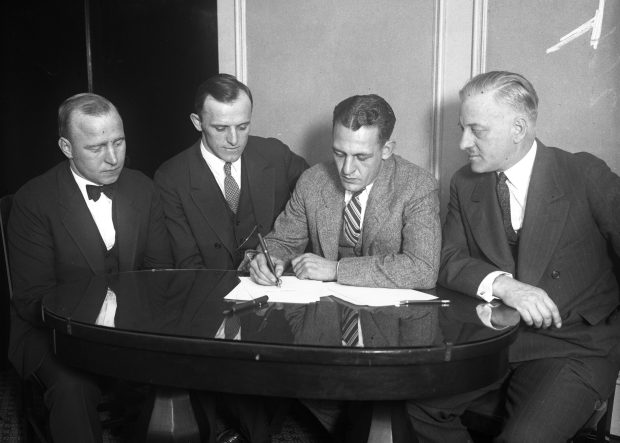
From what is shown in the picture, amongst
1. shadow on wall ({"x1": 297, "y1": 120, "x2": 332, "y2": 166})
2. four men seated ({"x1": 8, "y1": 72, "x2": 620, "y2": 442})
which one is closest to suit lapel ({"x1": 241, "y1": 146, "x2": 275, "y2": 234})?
four men seated ({"x1": 8, "y1": 72, "x2": 620, "y2": 442})

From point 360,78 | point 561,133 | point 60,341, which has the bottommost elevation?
point 60,341

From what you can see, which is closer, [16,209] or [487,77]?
[487,77]

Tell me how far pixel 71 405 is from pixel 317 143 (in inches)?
79.1

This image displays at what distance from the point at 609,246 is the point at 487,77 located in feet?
2.55

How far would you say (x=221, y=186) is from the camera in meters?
3.45

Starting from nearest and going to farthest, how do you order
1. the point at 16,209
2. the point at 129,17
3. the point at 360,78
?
the point at 16,209, the point at 360,78, the point at 129,17

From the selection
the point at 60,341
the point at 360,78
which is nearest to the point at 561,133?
the point at 360,78

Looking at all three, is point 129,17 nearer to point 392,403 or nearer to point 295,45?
point 295,45

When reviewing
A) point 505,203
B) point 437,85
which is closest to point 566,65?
point 437,85

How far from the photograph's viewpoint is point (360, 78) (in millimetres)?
3645

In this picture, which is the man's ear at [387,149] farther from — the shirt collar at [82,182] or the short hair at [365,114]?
the shirt collar at [82,182]

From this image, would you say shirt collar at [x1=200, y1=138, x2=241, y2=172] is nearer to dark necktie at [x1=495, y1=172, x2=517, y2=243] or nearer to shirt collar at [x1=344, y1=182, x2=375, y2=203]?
shirt collar at [x1=344, y1=182, x2=375, y2=203]

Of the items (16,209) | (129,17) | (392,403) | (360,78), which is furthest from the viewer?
A: (129,17)

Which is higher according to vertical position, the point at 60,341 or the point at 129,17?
the point at 129,17
